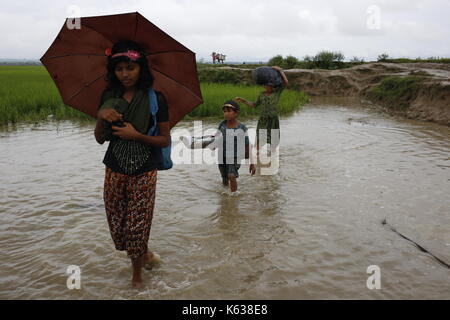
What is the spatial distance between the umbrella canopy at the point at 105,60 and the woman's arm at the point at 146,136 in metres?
0.21

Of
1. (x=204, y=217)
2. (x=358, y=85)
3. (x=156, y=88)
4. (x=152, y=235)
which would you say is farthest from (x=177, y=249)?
(x=358, y=85)

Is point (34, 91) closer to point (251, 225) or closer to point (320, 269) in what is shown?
point (251, 225)

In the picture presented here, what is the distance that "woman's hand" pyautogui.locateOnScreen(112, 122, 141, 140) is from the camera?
6.62ft

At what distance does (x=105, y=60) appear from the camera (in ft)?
7.27

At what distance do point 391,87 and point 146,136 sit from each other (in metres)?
11.4

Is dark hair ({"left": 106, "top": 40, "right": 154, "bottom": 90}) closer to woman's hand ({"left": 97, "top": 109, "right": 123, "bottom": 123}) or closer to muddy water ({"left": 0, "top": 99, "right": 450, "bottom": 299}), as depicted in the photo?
woman's hand ({"left": 97, "top": 109, "right": 123, "bottom": 123})

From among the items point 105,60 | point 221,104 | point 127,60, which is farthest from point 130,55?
point 221,104

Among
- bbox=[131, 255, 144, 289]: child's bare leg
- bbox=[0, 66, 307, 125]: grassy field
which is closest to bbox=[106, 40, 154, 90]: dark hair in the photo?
bbox=[131, 255, 144, 289]: child's bare leg

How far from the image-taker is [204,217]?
3.50 m

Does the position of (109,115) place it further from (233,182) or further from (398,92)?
(398,92)

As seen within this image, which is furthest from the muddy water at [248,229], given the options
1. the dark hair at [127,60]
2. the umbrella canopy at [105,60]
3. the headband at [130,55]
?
the headband at [130,55]

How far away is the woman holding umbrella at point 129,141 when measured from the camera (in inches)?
80.6

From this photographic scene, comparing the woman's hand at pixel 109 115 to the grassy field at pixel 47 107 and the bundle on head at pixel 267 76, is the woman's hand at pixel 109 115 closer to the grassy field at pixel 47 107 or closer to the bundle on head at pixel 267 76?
the bundle on head at pixel 267 76
